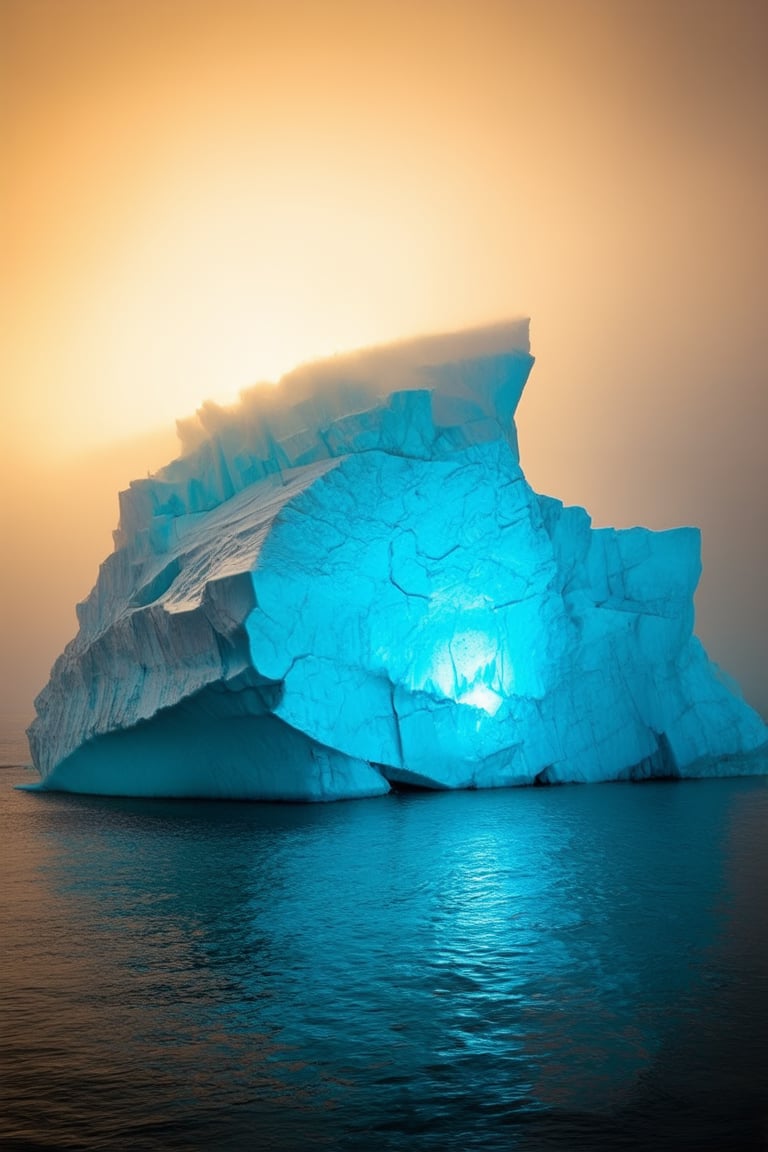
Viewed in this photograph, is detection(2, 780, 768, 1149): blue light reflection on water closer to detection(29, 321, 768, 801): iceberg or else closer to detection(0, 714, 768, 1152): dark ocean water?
detection(0, 714, 768, 1152): dark ocean water

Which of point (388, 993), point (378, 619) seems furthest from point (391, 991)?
point (378, 619)

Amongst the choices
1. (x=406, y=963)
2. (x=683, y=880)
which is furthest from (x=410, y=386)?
(x=406, y=963)

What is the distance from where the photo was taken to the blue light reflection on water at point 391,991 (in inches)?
152

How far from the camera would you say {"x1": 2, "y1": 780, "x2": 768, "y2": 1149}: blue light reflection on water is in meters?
3.87

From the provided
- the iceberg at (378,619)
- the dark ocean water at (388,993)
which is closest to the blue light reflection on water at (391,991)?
the dark ocean water at (388,993)

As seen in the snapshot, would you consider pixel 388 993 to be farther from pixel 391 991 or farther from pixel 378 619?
pixel 378 619

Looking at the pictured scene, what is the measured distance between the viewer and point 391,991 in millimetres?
5383

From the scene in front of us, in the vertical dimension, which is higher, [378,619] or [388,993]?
[378,619]

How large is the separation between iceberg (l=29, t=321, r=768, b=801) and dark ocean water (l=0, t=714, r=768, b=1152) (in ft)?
9.97

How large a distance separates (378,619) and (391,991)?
8.29 m

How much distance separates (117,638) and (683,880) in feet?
30.3

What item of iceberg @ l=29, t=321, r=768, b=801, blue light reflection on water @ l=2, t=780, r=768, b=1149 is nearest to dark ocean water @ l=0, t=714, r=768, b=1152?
blue light reflection on water @ l=2, t=780, r=768, b=1149

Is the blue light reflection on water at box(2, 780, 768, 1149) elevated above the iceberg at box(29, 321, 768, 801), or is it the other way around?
the iceberg at box(29, 321, 768, 801)

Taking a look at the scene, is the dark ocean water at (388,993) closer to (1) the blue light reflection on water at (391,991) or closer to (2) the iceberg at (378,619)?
(1) the blue light reflection on water at (391,991)
